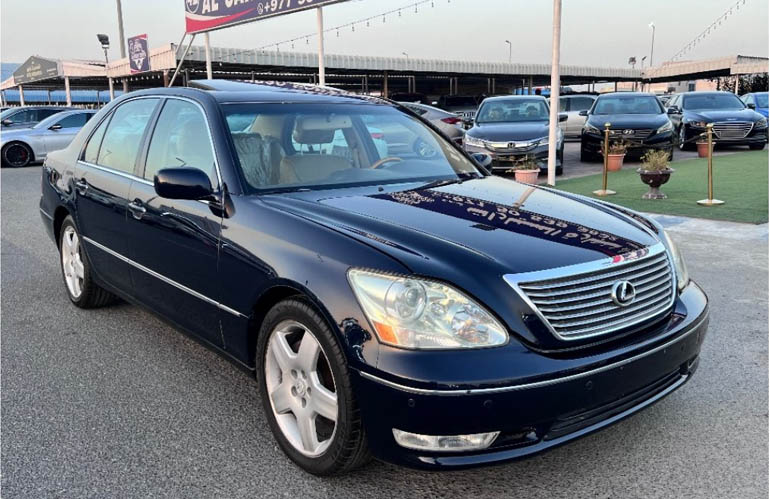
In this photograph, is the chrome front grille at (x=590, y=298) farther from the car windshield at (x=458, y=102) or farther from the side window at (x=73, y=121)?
the car windshield at (x=458, y=102)

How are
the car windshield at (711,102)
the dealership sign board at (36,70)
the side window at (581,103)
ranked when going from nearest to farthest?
the car windshield at (711,102) → the side window at (581,103) → the dealership sign board at (36,70)

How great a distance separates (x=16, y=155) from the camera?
18.0 metres

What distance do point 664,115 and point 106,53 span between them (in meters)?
35.5

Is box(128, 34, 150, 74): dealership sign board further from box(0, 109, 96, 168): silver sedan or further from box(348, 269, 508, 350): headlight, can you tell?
box(348, 269, 508, 350): headlight

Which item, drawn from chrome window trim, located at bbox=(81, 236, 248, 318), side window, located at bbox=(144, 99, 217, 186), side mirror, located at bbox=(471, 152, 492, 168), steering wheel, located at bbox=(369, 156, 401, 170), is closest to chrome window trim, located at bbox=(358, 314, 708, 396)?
chrome window trim, located at bbox=(81, 236, 248, 318)

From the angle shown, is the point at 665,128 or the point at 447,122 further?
the point at 447,122

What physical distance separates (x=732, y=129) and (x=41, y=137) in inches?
712

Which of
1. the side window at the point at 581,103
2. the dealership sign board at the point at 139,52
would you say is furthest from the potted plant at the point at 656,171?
the dealership sign board at the point at 139,52

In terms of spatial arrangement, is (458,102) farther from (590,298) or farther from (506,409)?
(506,409)

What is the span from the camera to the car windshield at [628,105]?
1407cm

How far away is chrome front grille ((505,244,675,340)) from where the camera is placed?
235 cm

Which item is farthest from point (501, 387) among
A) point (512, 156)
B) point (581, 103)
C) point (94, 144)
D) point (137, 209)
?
point (581, 103)

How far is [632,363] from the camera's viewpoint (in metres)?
2.44

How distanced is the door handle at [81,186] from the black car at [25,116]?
53.3ft
